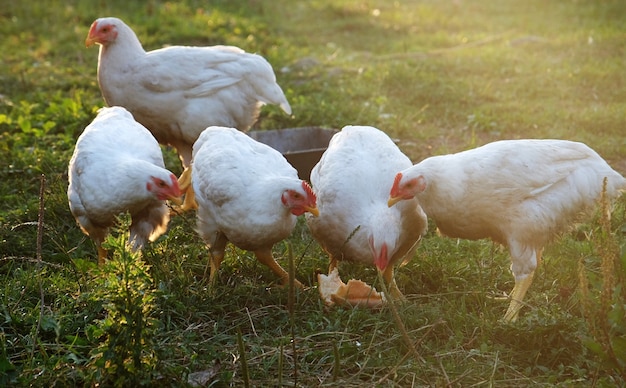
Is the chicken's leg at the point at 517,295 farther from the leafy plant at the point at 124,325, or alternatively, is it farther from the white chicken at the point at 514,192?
the leafy plant at the point at 124,325

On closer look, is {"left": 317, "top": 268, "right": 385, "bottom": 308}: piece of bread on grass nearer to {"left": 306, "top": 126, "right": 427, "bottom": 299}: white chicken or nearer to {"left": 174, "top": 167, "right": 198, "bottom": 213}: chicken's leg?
{"left": 306, "top": 126, "right": 427, "bottom": 299}: white chicken

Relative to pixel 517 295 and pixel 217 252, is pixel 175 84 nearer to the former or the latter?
pixel 217 252

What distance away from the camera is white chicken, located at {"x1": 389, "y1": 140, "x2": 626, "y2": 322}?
357 cm

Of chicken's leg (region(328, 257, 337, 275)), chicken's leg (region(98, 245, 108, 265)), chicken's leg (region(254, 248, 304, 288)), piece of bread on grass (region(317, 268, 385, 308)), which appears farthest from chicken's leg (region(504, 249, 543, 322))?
chicken's leg (region(98, 245, 108, 265))

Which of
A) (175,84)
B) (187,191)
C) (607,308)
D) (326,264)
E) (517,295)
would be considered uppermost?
(607,308)

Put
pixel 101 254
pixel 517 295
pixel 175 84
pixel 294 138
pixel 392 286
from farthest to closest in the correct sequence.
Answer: pixel 294 138 → pixel 175 84 → pixel 101 254 → pixel 392 286 → pixel 517 295

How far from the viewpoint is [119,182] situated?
3848mm

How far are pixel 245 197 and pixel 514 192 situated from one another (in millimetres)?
1340

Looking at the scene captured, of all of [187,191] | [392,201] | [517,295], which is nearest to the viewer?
[392,201]

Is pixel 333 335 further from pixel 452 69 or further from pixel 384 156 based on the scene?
pixel 452 69

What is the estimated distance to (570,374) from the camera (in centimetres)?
310

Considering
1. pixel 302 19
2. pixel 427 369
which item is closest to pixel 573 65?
pixel 302 19

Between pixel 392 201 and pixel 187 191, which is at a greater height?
pixel 392 201

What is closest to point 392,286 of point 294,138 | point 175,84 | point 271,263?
point 271,263
